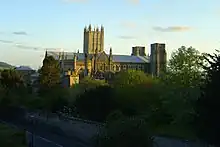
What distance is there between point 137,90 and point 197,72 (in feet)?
21.4

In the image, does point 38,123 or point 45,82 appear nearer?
point 38,123

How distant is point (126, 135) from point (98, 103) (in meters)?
24.9

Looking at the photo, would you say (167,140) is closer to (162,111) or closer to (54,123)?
(162,111)

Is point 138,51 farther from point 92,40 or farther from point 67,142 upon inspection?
point 67,142

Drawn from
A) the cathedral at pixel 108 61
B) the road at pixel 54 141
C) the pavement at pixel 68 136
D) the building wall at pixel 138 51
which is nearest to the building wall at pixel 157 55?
the cathedral at pixel 108 61

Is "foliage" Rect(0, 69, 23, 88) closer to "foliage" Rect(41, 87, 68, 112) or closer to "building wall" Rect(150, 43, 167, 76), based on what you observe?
"foliage" Rect(41, 87, 68, 112)

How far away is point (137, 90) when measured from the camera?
154ft

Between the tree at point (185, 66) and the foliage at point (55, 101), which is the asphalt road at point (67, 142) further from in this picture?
the tree at point (185, 66)

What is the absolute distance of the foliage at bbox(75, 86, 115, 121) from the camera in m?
43.2

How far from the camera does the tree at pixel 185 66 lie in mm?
44000

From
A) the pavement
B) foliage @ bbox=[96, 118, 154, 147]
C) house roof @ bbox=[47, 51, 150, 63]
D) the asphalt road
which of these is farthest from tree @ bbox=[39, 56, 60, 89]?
house roof @ bbox=[47, 51, 150, 63]

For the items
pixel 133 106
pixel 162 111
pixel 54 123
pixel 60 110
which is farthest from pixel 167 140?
pixel 60 110

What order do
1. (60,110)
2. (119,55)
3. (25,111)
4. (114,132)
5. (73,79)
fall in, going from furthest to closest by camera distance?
1. (119,55)
2. (73,79)
3. (25,111)
4. (60,110)
5. (114,132)

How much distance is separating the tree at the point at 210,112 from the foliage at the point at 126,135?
488 cm
